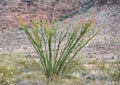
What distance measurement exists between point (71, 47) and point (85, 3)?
10116 millimetres

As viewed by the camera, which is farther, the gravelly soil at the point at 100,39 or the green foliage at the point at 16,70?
the gravelly soil at the point at 100,39

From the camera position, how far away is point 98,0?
16906 mm

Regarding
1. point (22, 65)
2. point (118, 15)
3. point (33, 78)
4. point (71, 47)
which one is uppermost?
point (71, 47)

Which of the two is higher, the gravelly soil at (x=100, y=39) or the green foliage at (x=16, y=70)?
the green foliage at (x=16, y=70)

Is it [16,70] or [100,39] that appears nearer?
[16,70]

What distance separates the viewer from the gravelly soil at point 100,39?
1166 cm

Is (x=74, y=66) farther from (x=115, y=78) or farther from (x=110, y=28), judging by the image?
(x=110, y=28)

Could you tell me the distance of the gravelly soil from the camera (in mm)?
11656

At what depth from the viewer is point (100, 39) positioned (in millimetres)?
12969

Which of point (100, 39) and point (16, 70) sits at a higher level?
point (16, 70)

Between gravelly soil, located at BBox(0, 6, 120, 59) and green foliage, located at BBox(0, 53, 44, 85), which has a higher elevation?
green foliage, located at BBox(0, 53, 44, 85)

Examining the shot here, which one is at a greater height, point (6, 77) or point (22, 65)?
point (6, 77)

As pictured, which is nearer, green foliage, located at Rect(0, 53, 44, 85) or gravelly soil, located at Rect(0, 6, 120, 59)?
green foliage, located at Rect(0, 53, 44, 85)

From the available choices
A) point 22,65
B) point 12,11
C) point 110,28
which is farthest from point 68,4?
point 22,65
